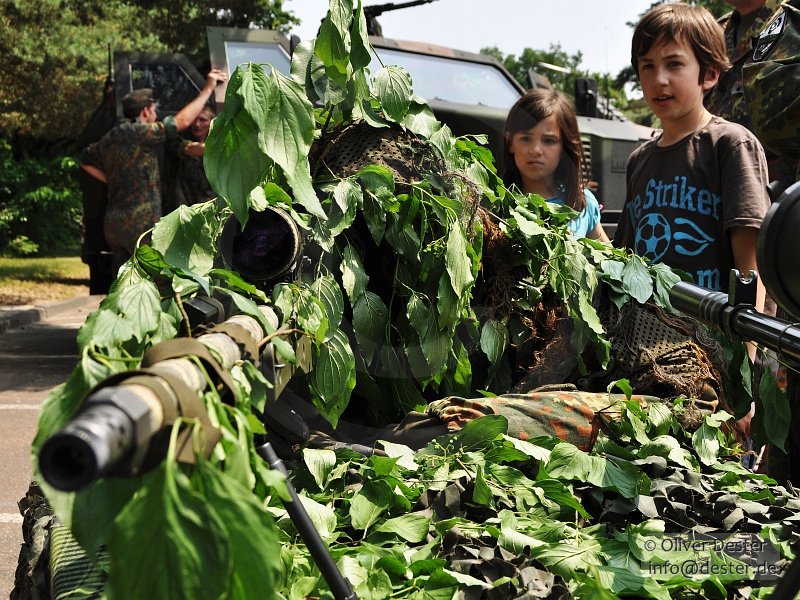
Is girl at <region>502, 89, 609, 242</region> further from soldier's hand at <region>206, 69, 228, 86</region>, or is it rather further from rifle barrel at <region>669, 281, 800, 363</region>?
soldier's hand at <region>206, 69, 228, 86</region>

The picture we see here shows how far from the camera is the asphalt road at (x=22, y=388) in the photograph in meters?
4.57

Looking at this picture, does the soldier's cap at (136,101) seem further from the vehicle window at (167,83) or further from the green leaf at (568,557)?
the green leaf at (568,557)

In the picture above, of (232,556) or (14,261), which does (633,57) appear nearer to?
(232,556)

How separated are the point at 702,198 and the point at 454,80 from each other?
5.54m

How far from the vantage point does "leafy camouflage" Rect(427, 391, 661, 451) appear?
1.96 meters

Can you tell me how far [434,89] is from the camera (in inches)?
318

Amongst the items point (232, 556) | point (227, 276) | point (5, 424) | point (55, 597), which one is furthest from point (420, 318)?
point (5, 424)

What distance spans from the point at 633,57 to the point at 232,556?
2.63 m

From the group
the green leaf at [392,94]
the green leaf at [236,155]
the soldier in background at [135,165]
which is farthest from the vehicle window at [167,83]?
the green leaf at [236,155]

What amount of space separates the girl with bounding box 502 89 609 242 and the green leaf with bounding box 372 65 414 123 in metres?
1.58

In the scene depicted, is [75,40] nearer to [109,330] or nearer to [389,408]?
[389,408]

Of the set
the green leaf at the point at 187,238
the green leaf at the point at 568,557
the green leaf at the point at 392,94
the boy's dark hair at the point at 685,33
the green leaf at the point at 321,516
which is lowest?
the green leaf at the point at 321,516

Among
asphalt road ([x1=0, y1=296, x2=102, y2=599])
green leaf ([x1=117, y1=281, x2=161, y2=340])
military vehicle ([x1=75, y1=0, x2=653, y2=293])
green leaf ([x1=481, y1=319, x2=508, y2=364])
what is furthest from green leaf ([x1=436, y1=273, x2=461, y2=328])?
military vehicle ([x1=75, y1=0, x2=653, y2=293])

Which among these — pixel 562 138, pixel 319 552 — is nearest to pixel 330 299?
pixel 319 552
